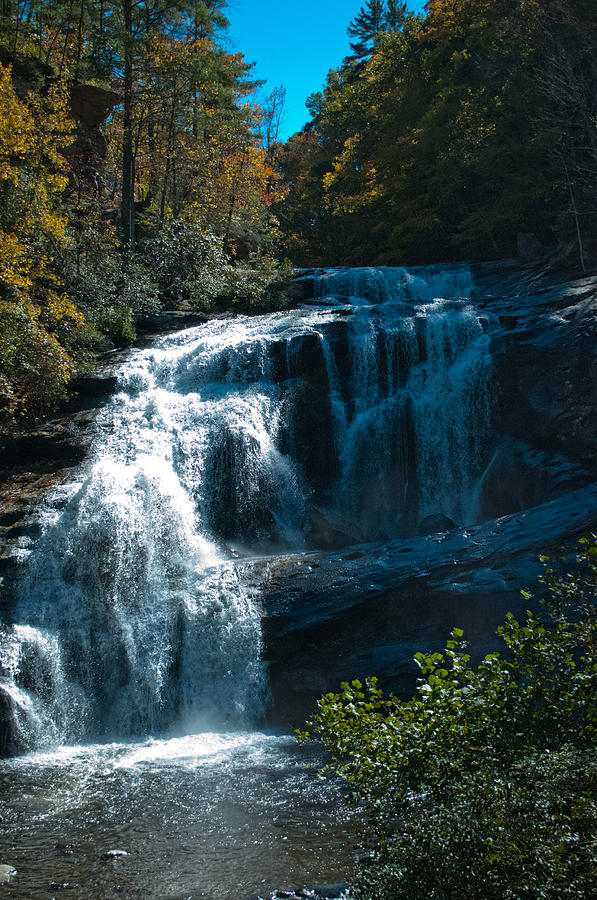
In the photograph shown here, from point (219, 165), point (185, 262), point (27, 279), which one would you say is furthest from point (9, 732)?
point (219, 165)

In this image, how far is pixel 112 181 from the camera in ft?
99.8

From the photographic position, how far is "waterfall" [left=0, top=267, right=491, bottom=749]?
11539 mm

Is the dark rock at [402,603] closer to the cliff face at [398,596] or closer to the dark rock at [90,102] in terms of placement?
the cliff face at [398,596]

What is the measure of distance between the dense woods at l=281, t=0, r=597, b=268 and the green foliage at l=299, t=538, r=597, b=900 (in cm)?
1747

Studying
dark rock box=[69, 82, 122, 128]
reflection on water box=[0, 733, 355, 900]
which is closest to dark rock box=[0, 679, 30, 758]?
reflection on water box=[0, 733, 355, 900]

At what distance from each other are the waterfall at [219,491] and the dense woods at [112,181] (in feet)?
7.66

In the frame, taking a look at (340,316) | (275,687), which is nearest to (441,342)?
(340,316)

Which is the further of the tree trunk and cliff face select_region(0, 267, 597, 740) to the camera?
the tree trunk

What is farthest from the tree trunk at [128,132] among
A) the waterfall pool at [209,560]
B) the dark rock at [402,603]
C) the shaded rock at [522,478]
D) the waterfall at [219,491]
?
the dark rock at [402,603]

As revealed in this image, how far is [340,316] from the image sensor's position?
61.3 ft

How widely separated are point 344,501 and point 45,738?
8.29 meters

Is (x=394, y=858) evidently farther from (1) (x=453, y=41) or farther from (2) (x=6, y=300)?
(1) (x=453, y=41)

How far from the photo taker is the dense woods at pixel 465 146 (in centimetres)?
2084

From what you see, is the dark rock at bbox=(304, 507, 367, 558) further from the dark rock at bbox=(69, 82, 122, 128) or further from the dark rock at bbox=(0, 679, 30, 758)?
the dark rock at bbox=(69, 82, 122, 128)
